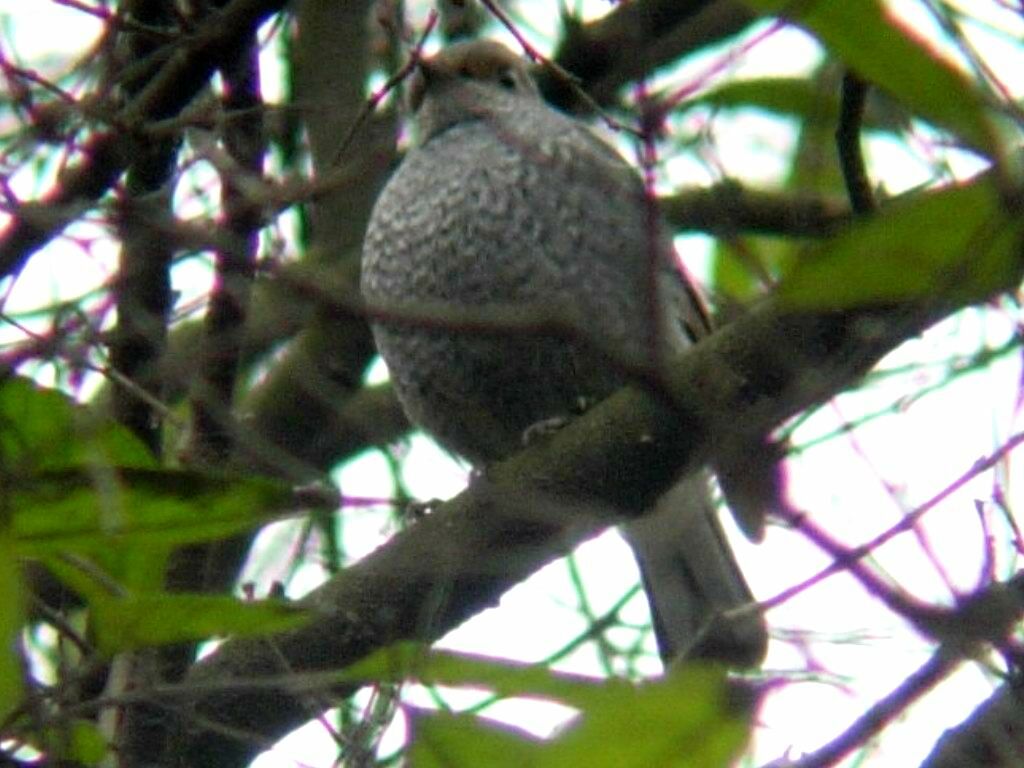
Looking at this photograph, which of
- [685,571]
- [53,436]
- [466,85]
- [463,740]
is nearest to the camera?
[463,740]

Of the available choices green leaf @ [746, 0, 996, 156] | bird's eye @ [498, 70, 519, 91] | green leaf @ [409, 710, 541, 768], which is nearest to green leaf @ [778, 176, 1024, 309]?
green leaf @ [746, 0, 996, 156]

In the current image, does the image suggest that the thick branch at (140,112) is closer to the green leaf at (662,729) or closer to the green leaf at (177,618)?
the green leaf at (177,618)

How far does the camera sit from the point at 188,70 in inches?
114

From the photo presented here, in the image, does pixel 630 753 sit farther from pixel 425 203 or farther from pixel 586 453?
pixel 425 203

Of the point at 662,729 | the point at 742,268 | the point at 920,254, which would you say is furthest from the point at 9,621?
the point at 742,268

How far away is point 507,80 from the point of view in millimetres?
4445

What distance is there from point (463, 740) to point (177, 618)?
0.39 meters

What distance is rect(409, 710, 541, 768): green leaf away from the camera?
133 centimetres

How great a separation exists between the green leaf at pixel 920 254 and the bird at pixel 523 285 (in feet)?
8.12

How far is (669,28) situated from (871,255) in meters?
2.82

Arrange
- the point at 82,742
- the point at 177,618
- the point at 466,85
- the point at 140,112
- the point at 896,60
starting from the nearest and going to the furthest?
the point at 896,60, the point at 177,618, the point at 82,742, the point at 140,112, the point at 466,85

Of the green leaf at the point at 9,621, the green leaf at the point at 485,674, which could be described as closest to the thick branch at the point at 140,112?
the green leaf at the point at 9,621

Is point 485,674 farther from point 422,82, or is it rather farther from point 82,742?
point 422,82

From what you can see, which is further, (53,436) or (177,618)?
(53,436)
